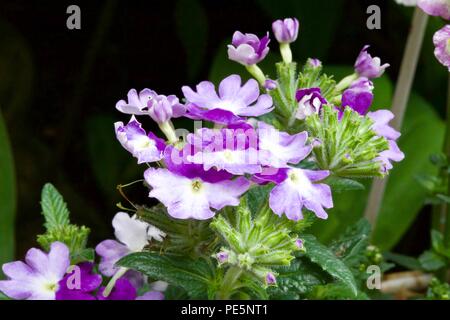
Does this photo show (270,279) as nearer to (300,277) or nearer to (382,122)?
(300,277)

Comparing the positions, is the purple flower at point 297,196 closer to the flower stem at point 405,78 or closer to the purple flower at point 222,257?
the purple flower at point 222,257

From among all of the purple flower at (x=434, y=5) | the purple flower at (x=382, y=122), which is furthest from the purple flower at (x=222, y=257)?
the purple flower at (x=434, y=5)

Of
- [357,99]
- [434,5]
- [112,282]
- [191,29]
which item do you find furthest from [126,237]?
[191,29]

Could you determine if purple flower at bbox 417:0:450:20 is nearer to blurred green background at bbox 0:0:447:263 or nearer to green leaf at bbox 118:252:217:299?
green leaf at bbox 118:252:217:299

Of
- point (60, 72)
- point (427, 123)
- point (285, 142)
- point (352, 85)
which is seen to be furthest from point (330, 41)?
point (285, 142)

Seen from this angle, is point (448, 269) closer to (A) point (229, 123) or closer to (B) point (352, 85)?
(B) point (352, 85)
